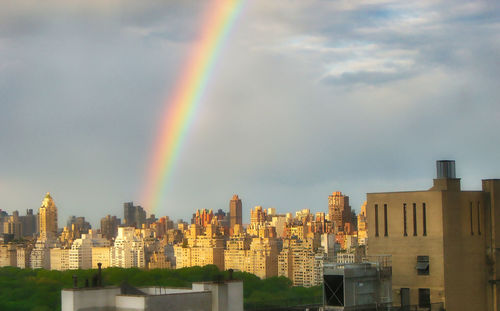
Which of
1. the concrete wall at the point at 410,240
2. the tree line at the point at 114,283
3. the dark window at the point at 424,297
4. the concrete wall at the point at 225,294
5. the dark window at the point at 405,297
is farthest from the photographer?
the tree line at the point at 114,283

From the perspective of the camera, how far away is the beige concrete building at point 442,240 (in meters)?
27.8

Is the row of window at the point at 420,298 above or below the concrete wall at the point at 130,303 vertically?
below

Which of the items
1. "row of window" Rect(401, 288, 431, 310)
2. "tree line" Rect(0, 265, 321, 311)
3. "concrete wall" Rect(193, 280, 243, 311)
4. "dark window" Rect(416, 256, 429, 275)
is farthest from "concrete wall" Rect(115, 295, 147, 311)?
"tree line" Rect(0, 265, 321, 311)

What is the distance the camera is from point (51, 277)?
467 feet

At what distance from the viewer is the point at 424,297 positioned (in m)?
28.2

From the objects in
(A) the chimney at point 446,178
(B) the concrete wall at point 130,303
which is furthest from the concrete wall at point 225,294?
(A) the chimney at point 446,178

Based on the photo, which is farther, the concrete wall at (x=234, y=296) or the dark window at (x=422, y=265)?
the dark window at (x=422, y=265)

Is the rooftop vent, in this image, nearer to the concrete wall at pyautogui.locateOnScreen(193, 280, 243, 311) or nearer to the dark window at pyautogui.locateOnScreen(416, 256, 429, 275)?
the dark window at pyautogui.locateOnScreen(416, 256, 429, 275)

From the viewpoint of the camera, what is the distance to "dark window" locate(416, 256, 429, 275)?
28.1 meters

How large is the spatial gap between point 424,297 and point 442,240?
1.91 metres

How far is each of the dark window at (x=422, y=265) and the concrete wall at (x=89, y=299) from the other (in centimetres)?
958

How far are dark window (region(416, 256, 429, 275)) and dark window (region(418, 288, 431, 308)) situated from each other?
1.70ft

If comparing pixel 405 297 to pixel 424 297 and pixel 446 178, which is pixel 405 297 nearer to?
pixel 424 297

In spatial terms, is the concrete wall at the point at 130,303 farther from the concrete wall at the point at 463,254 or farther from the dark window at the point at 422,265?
the concrete wall at the point at 463,254
